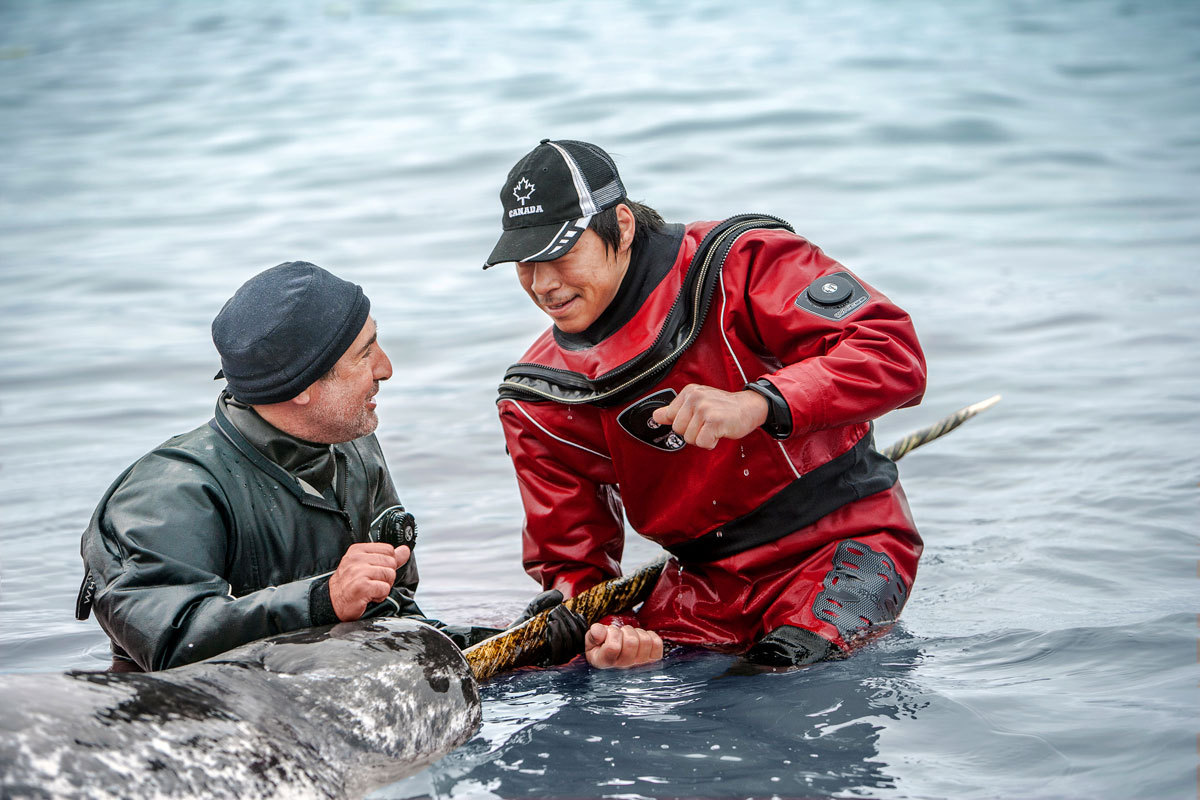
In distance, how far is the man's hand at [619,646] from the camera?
3.81 m

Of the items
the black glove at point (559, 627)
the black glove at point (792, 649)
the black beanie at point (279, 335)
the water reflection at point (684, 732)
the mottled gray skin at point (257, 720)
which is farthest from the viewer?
the black glove at point (559, 627)

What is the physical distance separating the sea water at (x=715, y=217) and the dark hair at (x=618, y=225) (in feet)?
3.94

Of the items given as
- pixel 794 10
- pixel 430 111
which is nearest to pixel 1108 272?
pixel 430 111

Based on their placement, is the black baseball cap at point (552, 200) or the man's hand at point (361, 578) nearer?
the man's hand at point (361, 578)

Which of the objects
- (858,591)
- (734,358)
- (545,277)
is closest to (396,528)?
(545,277)

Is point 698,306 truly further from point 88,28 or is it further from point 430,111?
point 88,28

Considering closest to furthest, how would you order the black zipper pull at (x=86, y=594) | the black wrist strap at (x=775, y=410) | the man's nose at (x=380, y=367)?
1. the black zipper pull at (x=86, y=594)
2. the black wrist strap at (x=775, y=410)
3. the man's nose at (x=380, y=367)

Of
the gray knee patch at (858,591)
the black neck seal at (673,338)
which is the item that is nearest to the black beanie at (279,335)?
the black neck seal at (673,338)

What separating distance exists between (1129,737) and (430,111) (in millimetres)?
16125

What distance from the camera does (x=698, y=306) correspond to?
3.87m

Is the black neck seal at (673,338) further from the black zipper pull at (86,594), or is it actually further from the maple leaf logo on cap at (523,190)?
the black zipper pull at (86,594)

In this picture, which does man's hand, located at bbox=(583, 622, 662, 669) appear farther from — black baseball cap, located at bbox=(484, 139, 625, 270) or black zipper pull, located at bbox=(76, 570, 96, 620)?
black zipper pull, located at bbox=(76, 570, 96, 620)

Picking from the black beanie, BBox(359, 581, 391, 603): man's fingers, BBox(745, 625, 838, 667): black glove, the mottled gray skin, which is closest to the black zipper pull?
the mottled gray skin

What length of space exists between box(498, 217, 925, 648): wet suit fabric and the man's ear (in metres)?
0.05
